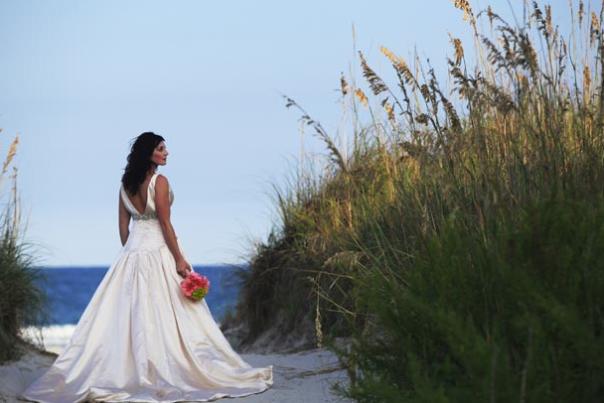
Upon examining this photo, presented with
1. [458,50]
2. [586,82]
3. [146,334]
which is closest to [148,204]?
[146,334]

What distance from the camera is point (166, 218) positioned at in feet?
21.5

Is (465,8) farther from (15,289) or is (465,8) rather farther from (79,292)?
(79,292)

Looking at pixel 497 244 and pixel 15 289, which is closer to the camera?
pixel 497 244

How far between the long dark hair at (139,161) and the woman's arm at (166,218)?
0.43ft

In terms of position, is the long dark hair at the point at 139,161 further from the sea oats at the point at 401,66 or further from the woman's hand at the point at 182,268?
the sea oats at the point at 401,66

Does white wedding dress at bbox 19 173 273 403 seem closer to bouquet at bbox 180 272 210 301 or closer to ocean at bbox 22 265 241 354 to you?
bouquet at bbox 180 272 210 301

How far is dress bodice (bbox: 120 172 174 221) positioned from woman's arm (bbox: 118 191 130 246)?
0.24 feet

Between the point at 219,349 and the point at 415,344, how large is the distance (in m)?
2.72

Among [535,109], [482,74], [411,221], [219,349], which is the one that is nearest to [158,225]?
[219,349]

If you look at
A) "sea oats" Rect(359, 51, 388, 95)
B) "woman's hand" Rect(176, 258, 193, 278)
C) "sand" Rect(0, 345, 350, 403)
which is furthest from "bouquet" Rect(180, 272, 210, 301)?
"sea oats" Rect(359, 51, 388, 95)

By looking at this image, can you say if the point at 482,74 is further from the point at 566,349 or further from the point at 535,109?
the point at 566,349

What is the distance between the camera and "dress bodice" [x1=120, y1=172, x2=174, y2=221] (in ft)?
21.4

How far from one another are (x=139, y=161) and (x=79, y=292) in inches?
1544

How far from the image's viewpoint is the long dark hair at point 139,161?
21.6 ft
